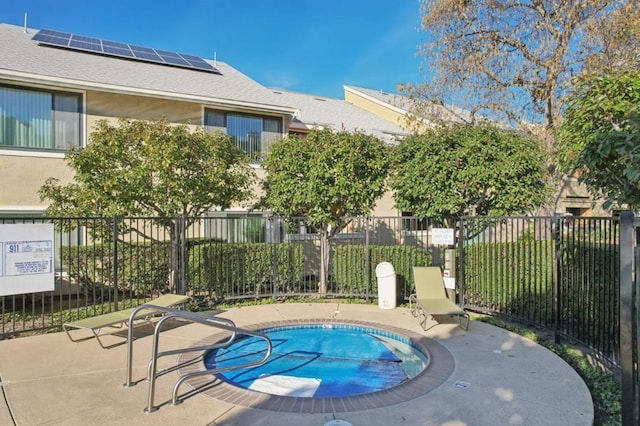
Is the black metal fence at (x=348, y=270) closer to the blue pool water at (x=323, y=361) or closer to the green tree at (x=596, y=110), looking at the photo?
the green tree at (x=596, y=110)

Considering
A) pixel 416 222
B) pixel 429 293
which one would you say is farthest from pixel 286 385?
pixel 416 222

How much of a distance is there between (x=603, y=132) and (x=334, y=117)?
53.1ft

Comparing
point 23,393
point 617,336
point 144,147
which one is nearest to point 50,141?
point 144,147

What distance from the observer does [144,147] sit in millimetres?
9172

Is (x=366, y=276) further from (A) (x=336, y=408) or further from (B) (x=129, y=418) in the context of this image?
(B) (x=129, y=418)

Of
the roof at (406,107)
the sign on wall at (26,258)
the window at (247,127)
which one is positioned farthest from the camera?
the roof at (406,107)

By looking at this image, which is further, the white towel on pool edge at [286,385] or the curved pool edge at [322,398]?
the white towel on pool edge at [286,385]

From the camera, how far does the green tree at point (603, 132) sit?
4.77m

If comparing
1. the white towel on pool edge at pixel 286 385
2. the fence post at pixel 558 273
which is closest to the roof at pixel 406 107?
the fence post at pixel 558 273

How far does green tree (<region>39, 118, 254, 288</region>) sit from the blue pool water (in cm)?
384

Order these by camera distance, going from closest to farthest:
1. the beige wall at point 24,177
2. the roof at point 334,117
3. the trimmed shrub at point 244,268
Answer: the trimmed shrub at point 244,268 < the beige wall at point 24,177 < the roof at point 334,117

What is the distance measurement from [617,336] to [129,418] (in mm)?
6048

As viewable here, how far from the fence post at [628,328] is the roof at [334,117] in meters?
13.7

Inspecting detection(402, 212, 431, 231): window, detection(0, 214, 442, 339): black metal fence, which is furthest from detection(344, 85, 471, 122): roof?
detection(0, 214, 442, 339): black metal fence
